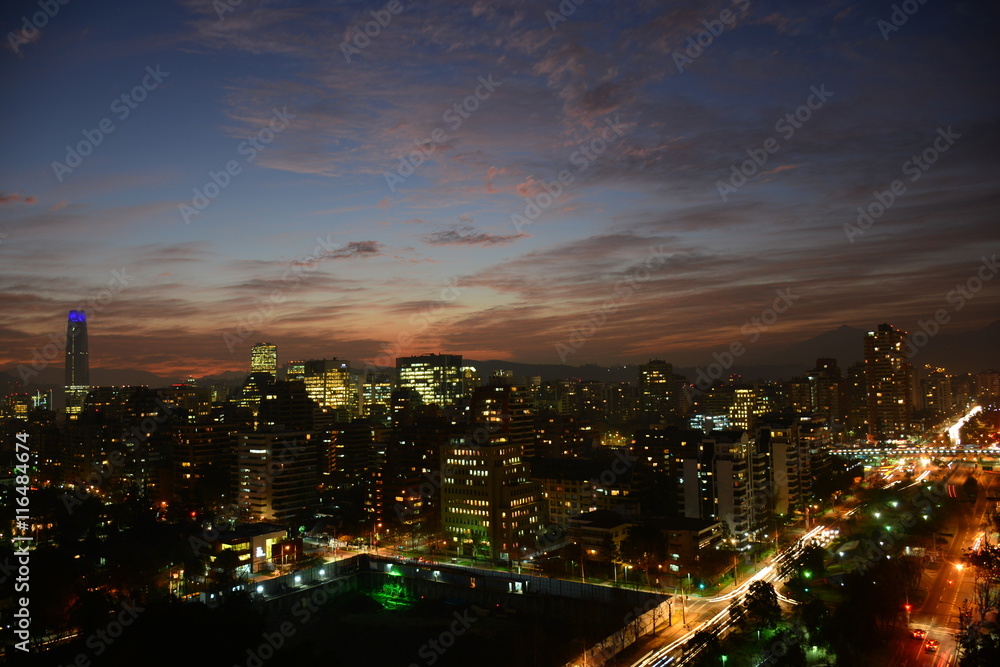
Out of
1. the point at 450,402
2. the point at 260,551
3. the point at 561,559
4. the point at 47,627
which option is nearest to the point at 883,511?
the point at 561,559

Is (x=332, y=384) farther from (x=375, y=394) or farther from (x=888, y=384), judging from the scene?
(x=888, y=384)

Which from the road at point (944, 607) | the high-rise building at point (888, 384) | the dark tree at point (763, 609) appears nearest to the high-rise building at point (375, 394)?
the high-rise building at point (888, 384)

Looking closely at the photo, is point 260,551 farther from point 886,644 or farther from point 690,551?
point 886,644

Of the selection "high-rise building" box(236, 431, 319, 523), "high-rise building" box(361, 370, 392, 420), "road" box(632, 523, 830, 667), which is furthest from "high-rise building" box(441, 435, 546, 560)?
"high-rise building" box(361, 370, 392, 420)

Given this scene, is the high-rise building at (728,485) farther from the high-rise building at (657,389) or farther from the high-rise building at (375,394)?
the high-rise building at (657,389)

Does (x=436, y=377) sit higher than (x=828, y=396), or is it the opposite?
(x=436, y=377)

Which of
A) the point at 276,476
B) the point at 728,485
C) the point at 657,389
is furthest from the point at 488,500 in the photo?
the point at 657,389

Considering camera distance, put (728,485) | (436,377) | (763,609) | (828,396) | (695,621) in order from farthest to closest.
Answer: (436,377), (828,396), (728,485), (695,621), (763,609)
